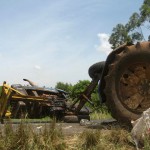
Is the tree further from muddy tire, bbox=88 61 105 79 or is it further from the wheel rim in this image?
the wheel rim

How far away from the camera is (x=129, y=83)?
7117mm

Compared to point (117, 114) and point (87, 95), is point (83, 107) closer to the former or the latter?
point (87, 95)

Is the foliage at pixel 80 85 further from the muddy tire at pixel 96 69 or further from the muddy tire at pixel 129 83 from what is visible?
the muddy tire at pixel 129 83

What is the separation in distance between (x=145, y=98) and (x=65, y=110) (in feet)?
9.54

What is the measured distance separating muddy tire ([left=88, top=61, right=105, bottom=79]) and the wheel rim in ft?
3.65

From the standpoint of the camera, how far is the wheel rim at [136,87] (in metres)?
6.94

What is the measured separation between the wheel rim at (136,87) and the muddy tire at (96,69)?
111 centimetres

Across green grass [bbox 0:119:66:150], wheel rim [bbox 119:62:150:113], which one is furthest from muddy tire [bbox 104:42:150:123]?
green grass [bbox 0:119:66:150]

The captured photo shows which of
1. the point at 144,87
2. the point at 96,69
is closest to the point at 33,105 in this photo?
the point at 96,69

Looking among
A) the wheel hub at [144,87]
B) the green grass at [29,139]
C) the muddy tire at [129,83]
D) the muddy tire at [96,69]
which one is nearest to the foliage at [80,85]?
the muddy tire at [96,69]

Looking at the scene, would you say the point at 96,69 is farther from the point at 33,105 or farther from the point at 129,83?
the point at 33,105

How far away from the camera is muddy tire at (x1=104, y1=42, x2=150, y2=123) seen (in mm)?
6949

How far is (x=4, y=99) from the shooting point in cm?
904

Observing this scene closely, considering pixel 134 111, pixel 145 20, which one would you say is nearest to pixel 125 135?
pixel 134 111
